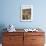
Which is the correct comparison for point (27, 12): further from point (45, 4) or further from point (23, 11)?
point (45, 4)

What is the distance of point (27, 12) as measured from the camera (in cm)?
404

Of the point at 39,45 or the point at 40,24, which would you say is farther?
the point at 40,24

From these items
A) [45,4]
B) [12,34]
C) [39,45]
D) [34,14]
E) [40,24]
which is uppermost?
[45,4]

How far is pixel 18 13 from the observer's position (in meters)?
4.04

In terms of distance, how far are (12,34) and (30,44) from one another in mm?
580

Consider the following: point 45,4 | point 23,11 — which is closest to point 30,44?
point 23,11

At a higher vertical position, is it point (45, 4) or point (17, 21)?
point (45, 4)

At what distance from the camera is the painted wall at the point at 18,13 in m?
4.02

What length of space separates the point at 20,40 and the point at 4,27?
80 centimetres

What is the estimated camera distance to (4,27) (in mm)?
4043

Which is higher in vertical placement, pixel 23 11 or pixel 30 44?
pixel 23 11

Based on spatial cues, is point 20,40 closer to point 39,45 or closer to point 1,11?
point 39,45

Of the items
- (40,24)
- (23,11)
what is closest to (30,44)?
(40,24)

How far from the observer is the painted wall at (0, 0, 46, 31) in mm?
4020
